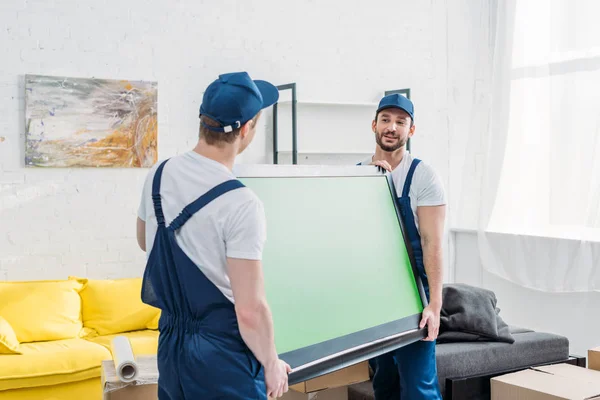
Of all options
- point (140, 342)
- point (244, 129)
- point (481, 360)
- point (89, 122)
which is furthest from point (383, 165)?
point (89, 122)

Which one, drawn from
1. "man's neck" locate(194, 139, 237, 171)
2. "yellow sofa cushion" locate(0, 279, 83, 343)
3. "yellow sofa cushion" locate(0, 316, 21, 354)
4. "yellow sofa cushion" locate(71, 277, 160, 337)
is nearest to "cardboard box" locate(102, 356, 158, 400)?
"man's neck" locate(194, 139, 237, 171)

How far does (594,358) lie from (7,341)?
3.05 m

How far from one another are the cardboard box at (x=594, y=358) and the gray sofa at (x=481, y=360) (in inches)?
Answer: 6.3

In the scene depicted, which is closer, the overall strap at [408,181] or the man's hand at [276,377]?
the man's hand at [276,377]

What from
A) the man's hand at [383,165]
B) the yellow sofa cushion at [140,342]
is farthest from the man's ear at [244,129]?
the yellow sofa cushion at [140,342]

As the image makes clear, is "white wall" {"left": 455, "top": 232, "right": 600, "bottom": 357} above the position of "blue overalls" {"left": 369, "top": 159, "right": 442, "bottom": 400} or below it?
below

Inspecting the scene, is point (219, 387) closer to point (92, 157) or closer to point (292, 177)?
point (292, 177)

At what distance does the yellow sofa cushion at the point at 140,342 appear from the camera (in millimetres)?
4090

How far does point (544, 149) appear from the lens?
16.4 feet

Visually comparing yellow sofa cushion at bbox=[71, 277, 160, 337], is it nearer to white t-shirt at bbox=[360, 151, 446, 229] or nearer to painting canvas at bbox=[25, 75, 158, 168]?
painting canvas at bbox=[25, 75, 158, 168]

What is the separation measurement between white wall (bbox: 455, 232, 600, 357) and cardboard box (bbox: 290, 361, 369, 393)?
7.53ft

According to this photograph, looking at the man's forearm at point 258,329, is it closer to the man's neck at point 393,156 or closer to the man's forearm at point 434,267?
the man's forearm at point 434,267

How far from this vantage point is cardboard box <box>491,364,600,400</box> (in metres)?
2.93

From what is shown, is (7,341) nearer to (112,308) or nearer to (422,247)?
(112,308)
